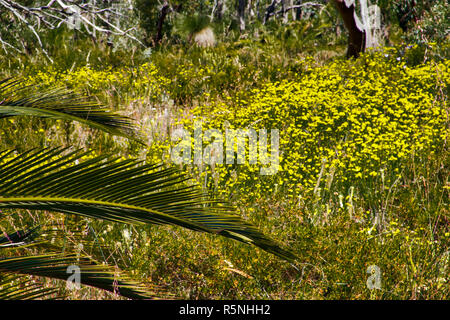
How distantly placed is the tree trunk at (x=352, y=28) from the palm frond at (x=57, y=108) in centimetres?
731

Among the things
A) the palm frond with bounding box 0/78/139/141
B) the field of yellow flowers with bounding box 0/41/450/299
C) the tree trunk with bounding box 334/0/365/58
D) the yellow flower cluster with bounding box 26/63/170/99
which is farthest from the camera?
the tree trunk with bounding box 334/0/365/58

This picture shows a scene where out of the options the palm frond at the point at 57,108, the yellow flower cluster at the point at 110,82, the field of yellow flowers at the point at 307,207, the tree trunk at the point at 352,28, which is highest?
the tree trunk at the point at 352,28

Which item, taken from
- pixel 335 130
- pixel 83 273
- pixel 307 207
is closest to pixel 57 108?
pixel 83 273

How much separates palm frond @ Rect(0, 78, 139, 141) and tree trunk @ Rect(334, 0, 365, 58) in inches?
288

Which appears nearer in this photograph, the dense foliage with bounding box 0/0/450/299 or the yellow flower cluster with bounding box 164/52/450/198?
the dense foliage with bounding box 0/0/450/299

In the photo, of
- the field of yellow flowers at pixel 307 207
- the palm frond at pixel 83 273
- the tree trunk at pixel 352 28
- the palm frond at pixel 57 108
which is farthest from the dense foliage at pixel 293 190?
the tree trunk at pixel 352 28

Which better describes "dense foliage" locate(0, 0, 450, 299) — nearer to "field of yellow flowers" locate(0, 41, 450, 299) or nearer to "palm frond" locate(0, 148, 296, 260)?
"field of yellow flowers" locate(0, 41, 450, 299)

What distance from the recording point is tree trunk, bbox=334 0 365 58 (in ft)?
29.0

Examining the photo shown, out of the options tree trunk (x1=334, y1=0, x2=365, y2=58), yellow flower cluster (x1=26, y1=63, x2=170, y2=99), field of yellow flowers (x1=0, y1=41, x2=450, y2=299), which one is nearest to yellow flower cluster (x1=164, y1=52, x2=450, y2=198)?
field of yellow flowers (x1=0, y1=41, x2=450, y2=299)

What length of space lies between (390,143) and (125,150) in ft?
8.93

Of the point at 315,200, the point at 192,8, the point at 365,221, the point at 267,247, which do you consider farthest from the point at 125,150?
the point at 192,8

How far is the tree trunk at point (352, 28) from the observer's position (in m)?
8.85

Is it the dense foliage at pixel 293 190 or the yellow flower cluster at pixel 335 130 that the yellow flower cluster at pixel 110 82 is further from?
the yellow flower cluster at pixel 335 130

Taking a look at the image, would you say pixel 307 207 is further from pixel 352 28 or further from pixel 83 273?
pixel 352 28
